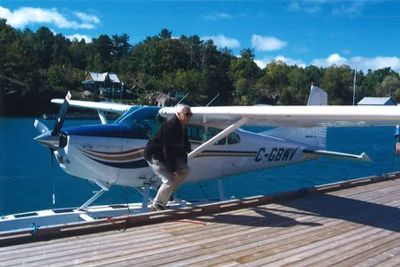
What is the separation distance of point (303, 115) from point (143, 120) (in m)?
3.23

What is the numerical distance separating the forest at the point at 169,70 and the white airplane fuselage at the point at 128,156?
73062 mm

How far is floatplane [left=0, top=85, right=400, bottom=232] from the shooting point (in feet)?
26.6

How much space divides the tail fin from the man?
224 inches

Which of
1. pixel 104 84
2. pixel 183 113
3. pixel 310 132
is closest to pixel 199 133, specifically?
pixel 183 113

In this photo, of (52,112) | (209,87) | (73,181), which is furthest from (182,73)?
(73,181)

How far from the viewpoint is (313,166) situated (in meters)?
28.9

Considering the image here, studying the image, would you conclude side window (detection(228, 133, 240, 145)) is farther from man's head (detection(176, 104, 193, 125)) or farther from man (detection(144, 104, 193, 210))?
man's head (detection(176, 104, 193, 125))

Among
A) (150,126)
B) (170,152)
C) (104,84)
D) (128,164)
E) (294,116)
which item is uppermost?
(104,84)

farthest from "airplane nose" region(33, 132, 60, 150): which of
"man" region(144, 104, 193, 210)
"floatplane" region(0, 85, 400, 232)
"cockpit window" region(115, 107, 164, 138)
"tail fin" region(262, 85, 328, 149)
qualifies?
"tail fin" region(262, 85, 328, 149)

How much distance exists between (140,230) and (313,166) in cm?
2452

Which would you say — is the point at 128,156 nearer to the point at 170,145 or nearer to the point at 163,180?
the point at 163,180

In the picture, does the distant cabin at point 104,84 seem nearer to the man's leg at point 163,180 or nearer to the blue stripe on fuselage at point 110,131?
the blue stripe on fuselage at point 110,131

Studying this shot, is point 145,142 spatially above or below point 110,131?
below

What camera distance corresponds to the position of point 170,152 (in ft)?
21.0
